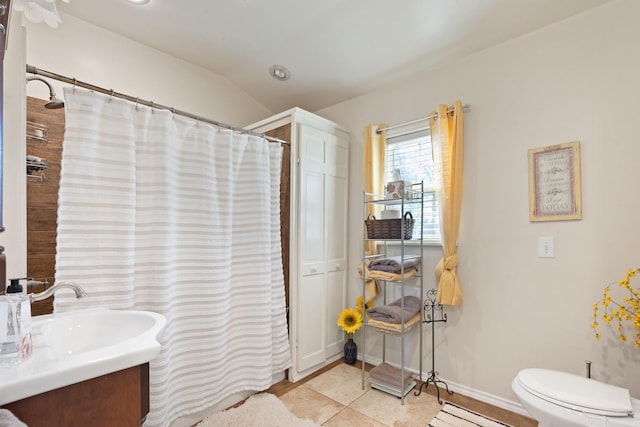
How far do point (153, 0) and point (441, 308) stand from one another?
2.84 m

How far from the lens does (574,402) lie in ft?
4.36

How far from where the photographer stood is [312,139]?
2.54 meters

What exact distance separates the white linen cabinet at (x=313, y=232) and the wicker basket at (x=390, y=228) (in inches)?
18.3

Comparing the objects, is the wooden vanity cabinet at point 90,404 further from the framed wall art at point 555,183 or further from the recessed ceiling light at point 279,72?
the recessed ceiling light at point 279,72

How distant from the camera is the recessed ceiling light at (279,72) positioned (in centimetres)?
260

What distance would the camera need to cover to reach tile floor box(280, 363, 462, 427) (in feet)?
6.30

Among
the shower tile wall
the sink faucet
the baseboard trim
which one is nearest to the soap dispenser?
the sink faucet

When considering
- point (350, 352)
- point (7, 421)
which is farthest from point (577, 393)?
point (7, 421)

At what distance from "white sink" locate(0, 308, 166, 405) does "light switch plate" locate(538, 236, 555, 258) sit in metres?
2.07

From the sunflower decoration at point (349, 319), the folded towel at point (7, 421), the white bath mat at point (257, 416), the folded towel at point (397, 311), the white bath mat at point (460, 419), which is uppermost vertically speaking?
the folded towel at point (7, 421)

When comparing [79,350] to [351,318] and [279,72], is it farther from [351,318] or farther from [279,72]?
[279,72]

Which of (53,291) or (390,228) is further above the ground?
(390,228)

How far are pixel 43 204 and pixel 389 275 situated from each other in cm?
223

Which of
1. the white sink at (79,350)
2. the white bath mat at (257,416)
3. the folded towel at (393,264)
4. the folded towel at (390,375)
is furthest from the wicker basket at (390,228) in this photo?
the white sink at (79,350)
